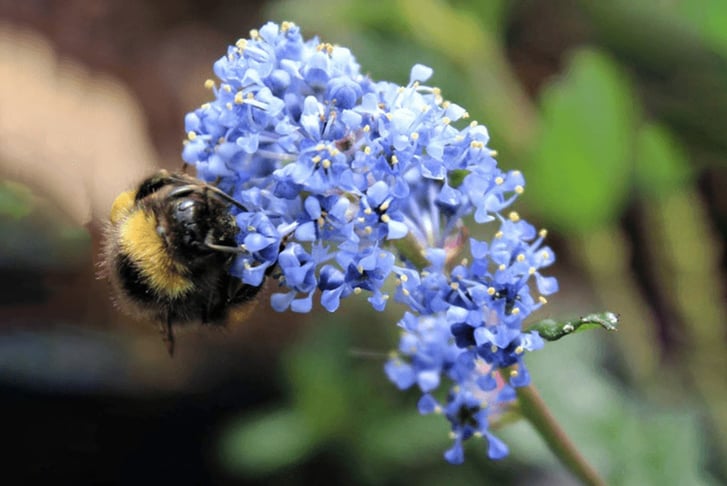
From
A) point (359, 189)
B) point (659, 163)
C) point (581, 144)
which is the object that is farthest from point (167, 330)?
point (659, 163)

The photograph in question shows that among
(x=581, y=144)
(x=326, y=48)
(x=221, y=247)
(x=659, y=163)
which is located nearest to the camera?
(x=221, y=247)

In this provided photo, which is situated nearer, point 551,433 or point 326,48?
point 326,48

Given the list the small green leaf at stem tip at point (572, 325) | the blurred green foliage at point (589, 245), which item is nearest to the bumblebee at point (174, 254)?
the small green leaf at stem tip at point (572, 325)

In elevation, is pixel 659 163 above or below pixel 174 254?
above

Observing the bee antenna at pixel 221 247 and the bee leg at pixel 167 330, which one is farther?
the bee leg at pixel 167 330

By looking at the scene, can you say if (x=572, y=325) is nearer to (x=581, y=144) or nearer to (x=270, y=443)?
(x=581, y=144)

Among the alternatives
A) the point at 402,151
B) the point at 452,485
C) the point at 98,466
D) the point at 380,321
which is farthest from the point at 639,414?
the point at 98,466

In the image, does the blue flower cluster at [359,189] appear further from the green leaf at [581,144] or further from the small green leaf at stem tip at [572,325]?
the green leaf at [581,144]
